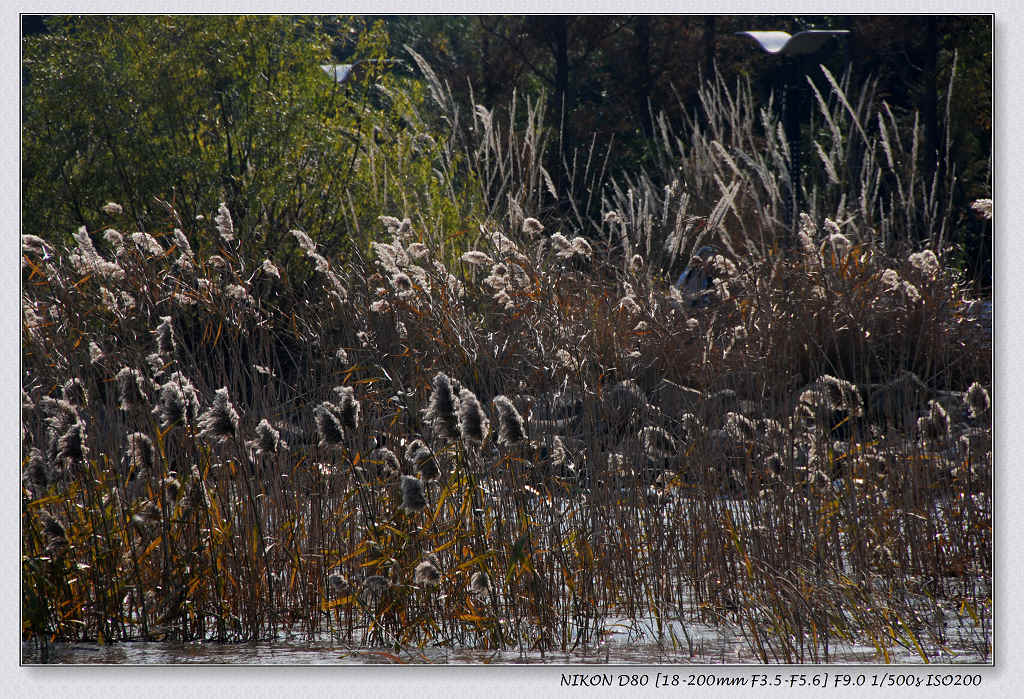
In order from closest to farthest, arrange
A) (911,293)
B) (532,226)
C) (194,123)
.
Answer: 1. (911,293)
2. (532,226)
3. (194,123)

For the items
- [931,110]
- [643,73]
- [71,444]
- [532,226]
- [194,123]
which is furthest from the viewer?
[643,73]

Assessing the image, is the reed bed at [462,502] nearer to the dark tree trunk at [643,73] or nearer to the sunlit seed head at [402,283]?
the sunlit seed head at [402,283]

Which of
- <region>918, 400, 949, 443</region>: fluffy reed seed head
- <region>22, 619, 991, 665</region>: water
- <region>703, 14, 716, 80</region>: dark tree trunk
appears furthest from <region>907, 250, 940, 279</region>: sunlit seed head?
<region>703, 14, 716, 80</region>: dark tree trunk

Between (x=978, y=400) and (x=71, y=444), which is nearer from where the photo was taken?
(x=71, y=444)

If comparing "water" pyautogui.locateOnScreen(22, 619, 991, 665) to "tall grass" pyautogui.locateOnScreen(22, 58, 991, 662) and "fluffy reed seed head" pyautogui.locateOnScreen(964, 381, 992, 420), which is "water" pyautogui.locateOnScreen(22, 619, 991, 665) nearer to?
"tall grass" pyautogui.locateOnScreen(22, 58, 991, 662)

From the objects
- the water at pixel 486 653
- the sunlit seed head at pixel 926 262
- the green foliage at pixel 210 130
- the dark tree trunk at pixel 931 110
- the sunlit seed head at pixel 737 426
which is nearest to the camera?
the water at pixel 486 653

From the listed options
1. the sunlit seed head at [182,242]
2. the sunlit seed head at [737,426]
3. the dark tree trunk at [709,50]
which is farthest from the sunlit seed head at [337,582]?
the dark tree trunk at [709,50]

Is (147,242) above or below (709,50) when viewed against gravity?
below

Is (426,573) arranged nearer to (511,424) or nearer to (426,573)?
(426,573)

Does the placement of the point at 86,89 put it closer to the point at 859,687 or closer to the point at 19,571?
the point at 19,571

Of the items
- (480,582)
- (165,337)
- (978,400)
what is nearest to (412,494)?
(480,582)

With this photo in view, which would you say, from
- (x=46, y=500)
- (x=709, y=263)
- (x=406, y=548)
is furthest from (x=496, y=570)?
(x=709, y=263)

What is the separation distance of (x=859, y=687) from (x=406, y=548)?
0.91 meters

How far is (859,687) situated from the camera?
2.03 m
